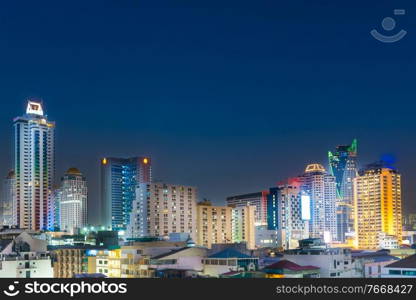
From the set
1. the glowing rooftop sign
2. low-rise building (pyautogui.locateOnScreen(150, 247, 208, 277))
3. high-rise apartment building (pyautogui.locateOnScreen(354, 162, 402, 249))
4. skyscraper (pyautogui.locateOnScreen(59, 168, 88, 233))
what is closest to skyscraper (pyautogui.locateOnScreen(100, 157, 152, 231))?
skyscraper (pyautogui.locateOnScreen(59, 168, 88, 233))

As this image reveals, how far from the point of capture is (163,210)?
30875mm

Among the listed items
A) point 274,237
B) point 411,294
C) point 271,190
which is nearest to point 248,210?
point 274,237

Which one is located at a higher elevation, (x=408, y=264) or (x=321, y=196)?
(x=321, y=196)

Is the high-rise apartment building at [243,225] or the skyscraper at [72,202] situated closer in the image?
the high-rise apartment building at [243,225]

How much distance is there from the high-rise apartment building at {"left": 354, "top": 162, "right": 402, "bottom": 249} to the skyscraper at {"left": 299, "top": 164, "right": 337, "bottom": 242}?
4.38 meters

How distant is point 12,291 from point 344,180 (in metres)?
51.9

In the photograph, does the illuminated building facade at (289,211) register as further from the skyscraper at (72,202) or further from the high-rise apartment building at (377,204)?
the skyscraper at (72,202)

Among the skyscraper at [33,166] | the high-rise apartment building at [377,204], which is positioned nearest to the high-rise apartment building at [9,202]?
the skyscraper at [33,166]

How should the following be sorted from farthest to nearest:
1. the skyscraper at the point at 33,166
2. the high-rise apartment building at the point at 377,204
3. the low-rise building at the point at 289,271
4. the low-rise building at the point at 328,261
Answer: the high-rise apartment building at the point at 377,204, the skyscraper at the point at 33,166, the low-rise building at the point at 328,261, the low-rise building at the point at 289,271

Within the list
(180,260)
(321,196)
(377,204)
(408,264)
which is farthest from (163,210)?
(408,264)

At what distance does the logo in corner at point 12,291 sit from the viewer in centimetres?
328

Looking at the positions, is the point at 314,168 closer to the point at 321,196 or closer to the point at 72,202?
the point at 321,196

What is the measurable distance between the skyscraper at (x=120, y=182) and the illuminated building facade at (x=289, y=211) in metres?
9.62

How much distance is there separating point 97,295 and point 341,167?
52744mm
